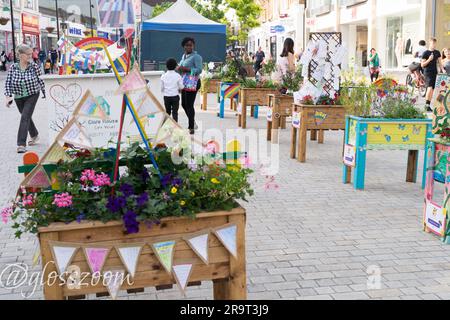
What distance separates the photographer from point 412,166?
7219 mm

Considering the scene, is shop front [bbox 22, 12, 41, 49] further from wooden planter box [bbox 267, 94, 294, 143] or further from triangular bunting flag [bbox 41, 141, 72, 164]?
triangular bunting flag [bbox 41, 141, 72, 164]

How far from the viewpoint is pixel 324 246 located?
15.6 feet

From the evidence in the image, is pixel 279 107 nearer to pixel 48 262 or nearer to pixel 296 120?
pixel 296 120

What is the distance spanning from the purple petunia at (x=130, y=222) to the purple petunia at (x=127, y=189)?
5.8 inches

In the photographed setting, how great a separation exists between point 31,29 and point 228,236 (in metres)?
53.8

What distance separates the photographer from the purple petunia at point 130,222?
270 cm

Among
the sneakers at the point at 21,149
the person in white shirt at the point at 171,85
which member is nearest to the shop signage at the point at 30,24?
the person in white shirt at the point at 171,85

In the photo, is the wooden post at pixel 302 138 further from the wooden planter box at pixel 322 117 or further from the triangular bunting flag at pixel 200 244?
the triangular bunting flag at pixel 200 244

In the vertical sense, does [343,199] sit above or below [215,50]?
below

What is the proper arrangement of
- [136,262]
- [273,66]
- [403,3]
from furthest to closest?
[403,3]
[273,66]
[136,262]

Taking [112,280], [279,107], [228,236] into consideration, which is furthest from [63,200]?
[279,107]

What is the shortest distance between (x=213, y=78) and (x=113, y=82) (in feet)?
30.8
